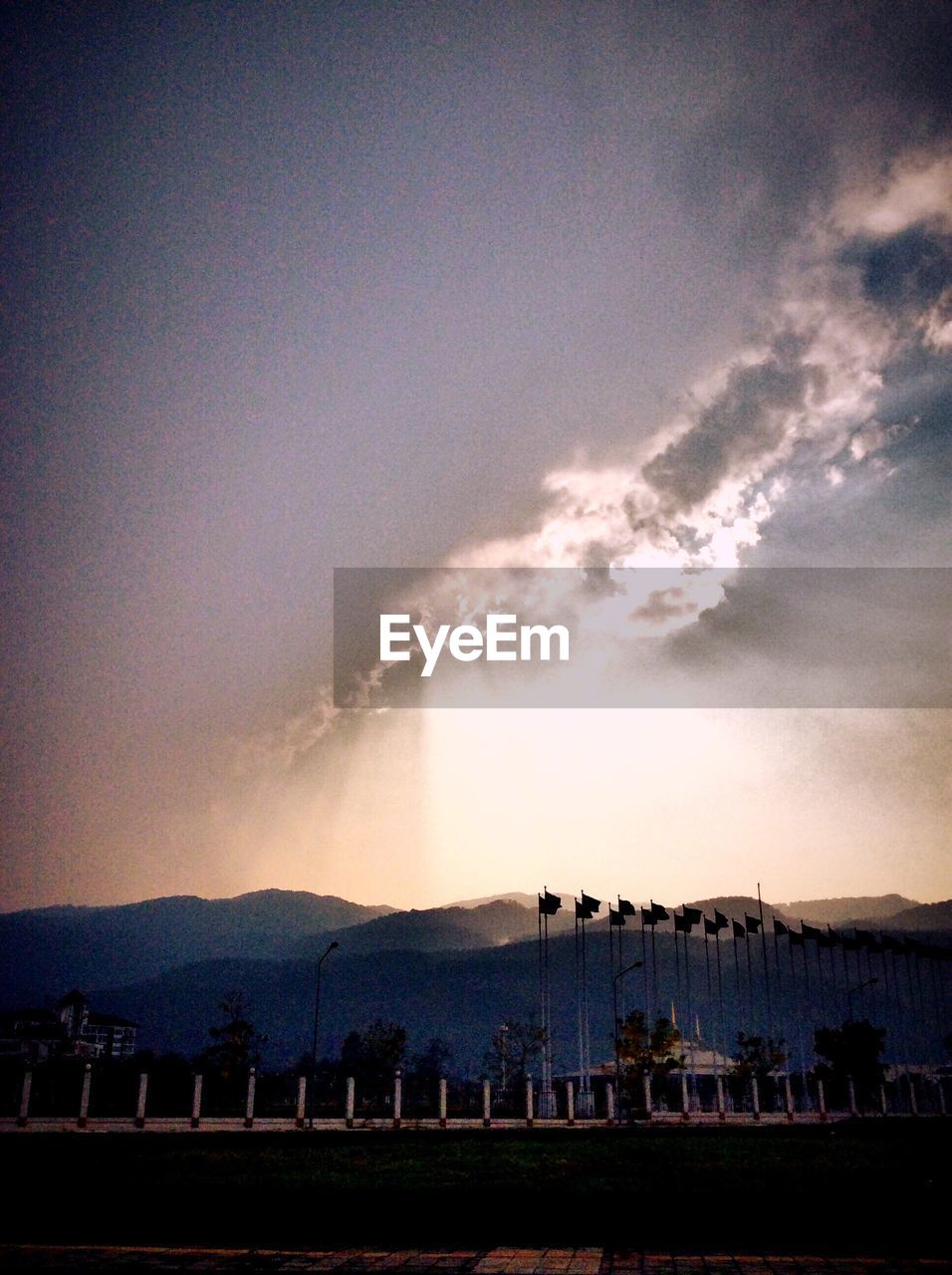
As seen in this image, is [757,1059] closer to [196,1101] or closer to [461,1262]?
[196,1101]

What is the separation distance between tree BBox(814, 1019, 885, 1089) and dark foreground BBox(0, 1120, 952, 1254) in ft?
168

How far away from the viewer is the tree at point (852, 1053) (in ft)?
209

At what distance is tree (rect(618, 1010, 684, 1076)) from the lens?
56.5m

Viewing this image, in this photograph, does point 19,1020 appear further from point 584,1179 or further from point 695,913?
point 584,1179

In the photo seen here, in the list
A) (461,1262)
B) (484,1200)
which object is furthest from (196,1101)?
(461,1262)

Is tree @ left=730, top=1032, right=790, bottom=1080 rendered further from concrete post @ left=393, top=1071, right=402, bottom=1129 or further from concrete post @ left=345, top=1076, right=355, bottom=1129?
concrete post @ left=345, top=1076, right=355, bottom=1129

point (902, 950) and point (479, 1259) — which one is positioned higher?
point (902, 950)

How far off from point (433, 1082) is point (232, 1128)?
1175 centimetres

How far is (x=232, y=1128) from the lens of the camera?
29594mm

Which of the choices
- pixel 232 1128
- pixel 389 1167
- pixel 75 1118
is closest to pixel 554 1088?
pixel 232 1128

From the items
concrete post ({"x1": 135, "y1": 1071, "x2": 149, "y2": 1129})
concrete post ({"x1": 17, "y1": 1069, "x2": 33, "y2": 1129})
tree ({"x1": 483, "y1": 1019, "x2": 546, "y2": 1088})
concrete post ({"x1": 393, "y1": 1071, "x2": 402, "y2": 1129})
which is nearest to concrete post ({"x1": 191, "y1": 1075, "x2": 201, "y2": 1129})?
concrete post ({"x1": 135, "y1": 1071, "x2": 149, "y2": 1129})

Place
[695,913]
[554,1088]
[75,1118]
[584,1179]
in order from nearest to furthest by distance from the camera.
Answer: [584,1179]
[75,1118]
[554,1088]
[695,913]

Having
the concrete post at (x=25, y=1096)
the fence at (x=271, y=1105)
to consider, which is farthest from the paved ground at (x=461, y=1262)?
the concrete post at (x=25, y=1096)

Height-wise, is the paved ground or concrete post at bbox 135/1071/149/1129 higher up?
the paved ground
